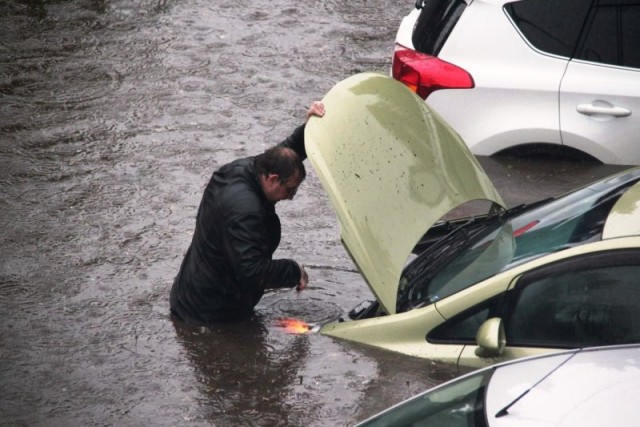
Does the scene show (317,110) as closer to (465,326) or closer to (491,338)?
(465,326)

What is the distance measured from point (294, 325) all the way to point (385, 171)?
58.0 inches

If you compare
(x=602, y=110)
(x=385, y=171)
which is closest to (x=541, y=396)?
(x=385, y=171)

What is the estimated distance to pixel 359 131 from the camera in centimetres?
571


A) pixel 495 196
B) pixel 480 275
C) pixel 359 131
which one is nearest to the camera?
pixel 480 275

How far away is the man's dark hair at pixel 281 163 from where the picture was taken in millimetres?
5930

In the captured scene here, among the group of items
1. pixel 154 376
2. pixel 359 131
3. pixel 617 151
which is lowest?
pixel 154 376

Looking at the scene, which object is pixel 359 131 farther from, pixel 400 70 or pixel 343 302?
pixel 400 70

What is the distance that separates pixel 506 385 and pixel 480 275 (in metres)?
1.50

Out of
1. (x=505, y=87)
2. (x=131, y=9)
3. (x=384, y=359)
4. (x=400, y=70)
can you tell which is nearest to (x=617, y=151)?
(x=505, y=87)

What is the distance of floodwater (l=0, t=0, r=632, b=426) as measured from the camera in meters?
5.99

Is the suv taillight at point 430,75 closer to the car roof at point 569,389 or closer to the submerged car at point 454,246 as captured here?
the submerged car at point 454,246

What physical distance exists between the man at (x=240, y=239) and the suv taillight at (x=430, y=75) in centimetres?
144

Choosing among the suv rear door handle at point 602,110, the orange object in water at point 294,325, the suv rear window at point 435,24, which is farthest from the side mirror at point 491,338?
the suv rear window at point 435,24

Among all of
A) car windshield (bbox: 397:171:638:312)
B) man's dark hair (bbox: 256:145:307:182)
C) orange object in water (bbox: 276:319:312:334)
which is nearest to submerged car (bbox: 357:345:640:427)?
car windshield (bbox: 397:171:638:312)
